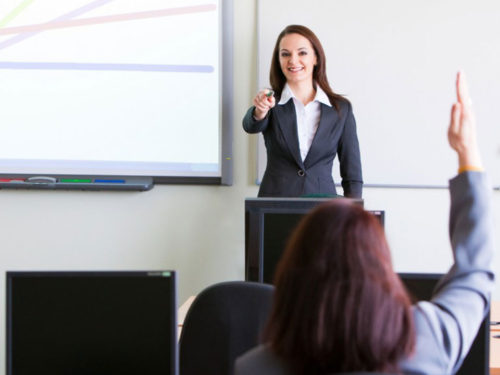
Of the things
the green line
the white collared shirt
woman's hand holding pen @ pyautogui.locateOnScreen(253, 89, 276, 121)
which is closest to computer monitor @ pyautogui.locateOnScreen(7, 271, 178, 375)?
woman's hand holding pen @ pyautogui.locateOnScreen(253, 89, 276, 121)

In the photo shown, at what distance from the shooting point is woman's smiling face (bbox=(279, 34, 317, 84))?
128 inches

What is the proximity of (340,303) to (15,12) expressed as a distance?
316 cm

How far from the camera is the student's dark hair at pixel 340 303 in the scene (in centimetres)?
99

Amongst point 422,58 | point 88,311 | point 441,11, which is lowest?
point 88,311

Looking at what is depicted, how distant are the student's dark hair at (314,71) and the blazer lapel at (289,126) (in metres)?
0.08

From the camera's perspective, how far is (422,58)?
3.46m

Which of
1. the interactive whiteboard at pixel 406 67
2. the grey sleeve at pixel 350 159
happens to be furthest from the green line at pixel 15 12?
the grey sleeve at pixel 350 159

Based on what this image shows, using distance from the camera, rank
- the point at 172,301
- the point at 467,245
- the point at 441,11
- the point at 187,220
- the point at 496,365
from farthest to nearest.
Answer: the point at 187,220 < the point at 441,11 < the point at 496,365 < the point at 172,301 < the point at 467,245

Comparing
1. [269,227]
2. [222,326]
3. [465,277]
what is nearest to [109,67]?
[269,227]

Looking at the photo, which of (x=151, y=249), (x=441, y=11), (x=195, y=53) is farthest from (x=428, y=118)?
(x=151, y=249)

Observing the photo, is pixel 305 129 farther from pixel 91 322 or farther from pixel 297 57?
pixel 91 322

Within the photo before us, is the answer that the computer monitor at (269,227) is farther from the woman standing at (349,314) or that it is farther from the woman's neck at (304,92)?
the woman's neck at (304,92)

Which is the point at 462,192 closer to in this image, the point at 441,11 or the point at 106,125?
the point at 441,11

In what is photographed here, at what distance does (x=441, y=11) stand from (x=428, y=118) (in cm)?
54
